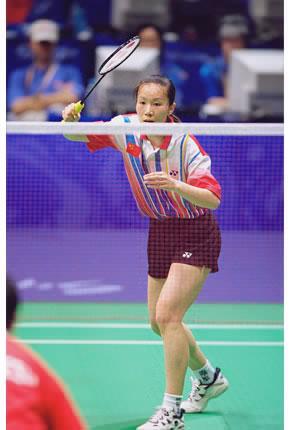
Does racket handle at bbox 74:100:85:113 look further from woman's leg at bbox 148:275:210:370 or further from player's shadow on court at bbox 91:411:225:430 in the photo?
player's shadow on court at bbox 91:411:225:430

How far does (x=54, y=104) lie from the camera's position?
7.96m

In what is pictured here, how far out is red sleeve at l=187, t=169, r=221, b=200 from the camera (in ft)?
14.0

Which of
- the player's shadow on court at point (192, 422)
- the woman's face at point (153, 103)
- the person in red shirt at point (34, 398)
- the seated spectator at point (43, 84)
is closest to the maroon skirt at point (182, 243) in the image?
the woman's face at point (153, 103)

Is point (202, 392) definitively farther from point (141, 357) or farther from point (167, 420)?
point (141, 357)

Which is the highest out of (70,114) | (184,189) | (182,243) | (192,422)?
(70,114)

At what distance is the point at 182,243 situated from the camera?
14.6ft

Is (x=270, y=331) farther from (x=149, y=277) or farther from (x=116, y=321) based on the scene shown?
(x=149, y=277)

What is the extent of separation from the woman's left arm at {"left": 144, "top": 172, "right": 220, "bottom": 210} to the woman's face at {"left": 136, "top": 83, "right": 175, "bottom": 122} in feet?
0.96

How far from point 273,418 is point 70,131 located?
1.62m

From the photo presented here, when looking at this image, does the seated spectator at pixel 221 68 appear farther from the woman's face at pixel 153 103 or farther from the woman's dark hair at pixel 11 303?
the woman's dark hair at pixel 11 303

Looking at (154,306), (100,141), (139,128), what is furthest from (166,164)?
(154,306)

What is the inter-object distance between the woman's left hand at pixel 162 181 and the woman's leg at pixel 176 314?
401 mm

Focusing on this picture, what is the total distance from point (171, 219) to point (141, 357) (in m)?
1.16

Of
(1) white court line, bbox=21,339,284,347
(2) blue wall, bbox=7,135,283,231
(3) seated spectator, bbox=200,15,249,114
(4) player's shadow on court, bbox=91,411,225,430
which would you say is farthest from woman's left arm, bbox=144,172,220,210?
(3) seated spectator, bbox=200,15,249,114
